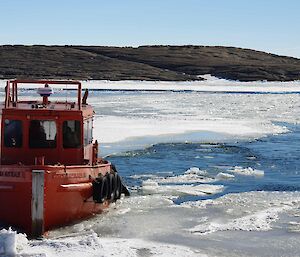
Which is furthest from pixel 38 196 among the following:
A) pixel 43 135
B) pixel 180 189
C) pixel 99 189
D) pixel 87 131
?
pixel 180 189

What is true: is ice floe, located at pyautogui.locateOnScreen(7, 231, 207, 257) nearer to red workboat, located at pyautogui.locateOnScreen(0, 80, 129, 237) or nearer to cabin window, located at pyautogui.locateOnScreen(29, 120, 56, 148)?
red workboat, located at pyautogui.locateOnScreen(0, 80, 129, 237)

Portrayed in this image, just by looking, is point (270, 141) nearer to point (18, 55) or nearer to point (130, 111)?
point (130, 111)

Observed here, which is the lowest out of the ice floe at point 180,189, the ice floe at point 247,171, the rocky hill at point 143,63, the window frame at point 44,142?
the ice floe at point 180,189

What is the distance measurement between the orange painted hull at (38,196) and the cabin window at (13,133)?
43.2 inches

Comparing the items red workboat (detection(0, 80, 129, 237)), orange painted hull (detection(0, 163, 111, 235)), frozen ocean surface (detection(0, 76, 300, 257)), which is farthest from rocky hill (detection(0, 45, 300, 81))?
orange painted hull (detection(0, 163, 111, 235))

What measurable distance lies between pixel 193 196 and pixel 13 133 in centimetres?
461

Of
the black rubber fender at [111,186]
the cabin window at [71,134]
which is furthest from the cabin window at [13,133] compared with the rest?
the black rubber fender at [111,186]

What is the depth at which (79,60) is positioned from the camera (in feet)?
389

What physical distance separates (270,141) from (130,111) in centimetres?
1290

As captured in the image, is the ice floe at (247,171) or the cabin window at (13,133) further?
the ice floe at (247,171)

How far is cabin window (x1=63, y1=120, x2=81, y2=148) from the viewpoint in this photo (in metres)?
12.7

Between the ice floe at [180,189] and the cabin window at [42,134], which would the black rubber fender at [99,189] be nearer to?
the cabin window at [42,134]

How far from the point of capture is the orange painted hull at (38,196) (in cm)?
1127

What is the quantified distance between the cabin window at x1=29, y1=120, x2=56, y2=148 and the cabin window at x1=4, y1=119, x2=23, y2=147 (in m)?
0.22
